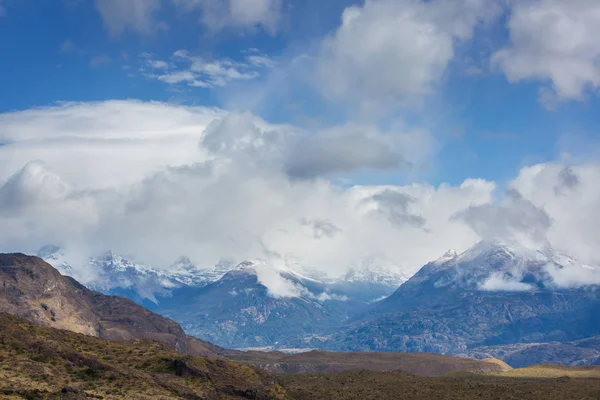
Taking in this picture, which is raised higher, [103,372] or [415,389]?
[103,372]

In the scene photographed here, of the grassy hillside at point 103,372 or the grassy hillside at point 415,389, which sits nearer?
the grassy hillside at point 103,372

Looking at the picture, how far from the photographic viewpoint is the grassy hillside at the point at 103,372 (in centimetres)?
11578

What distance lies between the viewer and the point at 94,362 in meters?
132

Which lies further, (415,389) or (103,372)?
(415,389)

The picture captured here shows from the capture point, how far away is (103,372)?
Answer: 5069 inches

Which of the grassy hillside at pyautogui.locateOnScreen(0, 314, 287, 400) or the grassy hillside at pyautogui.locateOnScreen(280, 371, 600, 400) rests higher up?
the grassy hillside at pyautogui.locateOnScreen(0, 314, 287, 400)

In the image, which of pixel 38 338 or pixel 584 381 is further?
pixel 584 381

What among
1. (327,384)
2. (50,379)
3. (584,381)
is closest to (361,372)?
(327,384)

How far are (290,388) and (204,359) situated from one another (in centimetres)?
2834

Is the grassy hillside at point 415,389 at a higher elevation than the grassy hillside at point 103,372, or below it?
below

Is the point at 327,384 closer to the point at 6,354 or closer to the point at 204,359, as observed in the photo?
the point at 204,359

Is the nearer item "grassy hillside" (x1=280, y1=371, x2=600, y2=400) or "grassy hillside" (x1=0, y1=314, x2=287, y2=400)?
"grassy hillside" (x1=0, y1=314, x2=287, y2=400)

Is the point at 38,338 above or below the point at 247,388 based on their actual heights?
above

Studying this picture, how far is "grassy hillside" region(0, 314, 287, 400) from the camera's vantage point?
116 m
